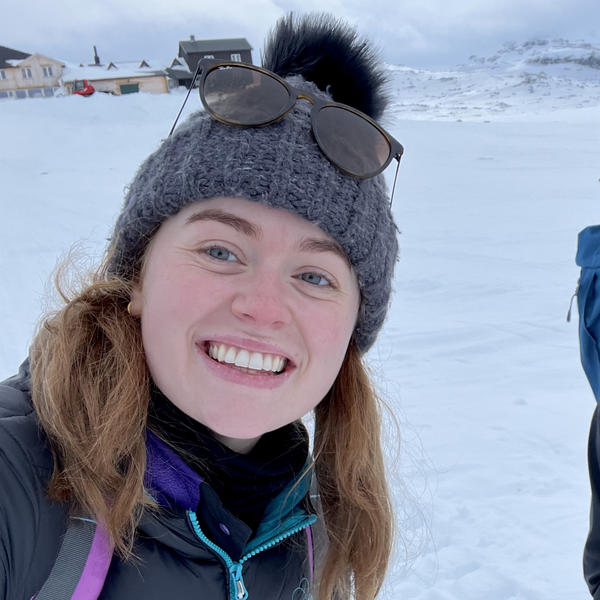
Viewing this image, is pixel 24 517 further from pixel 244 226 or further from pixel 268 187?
pixel 268 187

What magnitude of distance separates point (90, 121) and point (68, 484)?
66.4ft

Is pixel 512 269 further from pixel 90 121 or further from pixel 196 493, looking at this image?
pixel 90 121

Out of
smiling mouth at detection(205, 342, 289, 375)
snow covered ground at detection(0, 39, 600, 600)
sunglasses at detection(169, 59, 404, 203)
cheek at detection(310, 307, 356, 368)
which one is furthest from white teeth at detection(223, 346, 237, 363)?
snow covered ground at detection(0, 39, 600, 600)

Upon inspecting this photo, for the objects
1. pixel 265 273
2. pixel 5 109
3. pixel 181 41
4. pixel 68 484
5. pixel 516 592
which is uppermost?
pixel 265 273

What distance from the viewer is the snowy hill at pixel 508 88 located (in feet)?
117

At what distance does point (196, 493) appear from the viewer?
50.6 inches

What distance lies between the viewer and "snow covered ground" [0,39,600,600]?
277 centimetres

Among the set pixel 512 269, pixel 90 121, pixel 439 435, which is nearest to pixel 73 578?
pixel 439 435

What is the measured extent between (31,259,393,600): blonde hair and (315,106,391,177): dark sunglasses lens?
56cm

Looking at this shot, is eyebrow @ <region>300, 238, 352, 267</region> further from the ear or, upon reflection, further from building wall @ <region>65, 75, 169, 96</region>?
building wall @ <region>65, 75, 169, 96</region>

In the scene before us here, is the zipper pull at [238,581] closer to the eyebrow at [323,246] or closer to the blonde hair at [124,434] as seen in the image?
the blonde hair at [124,434]

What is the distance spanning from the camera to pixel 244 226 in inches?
51.9

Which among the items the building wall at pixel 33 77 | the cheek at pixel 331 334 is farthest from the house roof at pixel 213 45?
the cheek at pixel 331 334

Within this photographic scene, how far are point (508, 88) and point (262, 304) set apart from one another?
182 feet
